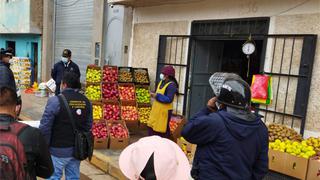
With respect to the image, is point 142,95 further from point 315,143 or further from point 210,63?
point 315,143

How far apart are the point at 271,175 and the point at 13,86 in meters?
3.70

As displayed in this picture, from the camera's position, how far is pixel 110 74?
759 centimetres

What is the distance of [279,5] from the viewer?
5668 mm

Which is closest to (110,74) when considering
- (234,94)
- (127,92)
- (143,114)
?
(127,92)

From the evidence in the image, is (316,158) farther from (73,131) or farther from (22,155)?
(22,155)

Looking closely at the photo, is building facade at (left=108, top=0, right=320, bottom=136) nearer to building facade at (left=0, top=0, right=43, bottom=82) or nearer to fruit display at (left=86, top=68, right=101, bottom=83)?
fruit display at (left=86, top=68, right=101, bottom=83)

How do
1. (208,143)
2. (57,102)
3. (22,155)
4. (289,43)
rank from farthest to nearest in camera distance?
1. (289,43)
2. (57,102)
3. (208,143)
4. (22,155)

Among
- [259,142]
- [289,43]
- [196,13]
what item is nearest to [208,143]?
[259,142]

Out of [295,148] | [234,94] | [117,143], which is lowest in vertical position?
[117,143]

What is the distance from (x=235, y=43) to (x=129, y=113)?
10.1 feet

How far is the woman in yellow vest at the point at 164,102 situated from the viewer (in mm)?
5863

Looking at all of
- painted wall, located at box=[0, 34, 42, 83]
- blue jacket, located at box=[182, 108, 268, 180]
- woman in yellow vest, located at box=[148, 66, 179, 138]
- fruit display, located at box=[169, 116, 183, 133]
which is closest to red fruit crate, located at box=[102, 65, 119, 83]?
fruit display, located at box=[169, 116, 183, 133]

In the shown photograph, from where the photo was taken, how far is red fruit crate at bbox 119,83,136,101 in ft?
24.8

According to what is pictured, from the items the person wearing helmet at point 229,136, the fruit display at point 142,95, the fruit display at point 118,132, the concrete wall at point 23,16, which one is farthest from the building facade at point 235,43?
the concrete wall at point 23,16
